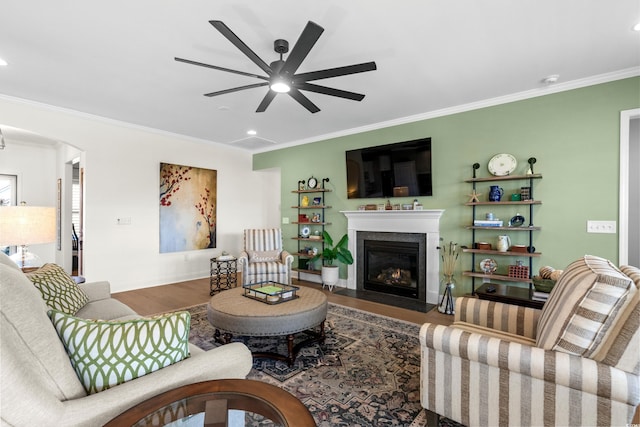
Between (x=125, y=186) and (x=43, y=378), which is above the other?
(x=125, y=186)

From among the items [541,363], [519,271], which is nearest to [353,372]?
[541,363]

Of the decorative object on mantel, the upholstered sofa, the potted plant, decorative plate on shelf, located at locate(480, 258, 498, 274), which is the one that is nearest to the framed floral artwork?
the potted plant

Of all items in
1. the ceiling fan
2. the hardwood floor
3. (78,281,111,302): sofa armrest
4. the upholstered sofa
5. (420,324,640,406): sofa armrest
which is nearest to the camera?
the upholstered sofa

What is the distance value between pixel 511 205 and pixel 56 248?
27.0 ft

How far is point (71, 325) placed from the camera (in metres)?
1.05

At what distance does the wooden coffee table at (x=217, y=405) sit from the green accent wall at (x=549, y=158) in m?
3.56

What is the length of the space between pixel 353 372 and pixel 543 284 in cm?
170

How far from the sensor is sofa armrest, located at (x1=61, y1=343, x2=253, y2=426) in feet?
3.00

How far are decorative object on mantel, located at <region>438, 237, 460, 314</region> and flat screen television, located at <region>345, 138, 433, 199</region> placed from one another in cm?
81

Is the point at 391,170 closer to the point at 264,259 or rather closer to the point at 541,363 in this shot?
the point at 264,259

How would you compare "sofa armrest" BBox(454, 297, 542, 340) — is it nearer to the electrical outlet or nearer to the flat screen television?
the electrical outlet

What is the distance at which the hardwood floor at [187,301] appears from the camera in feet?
11.7

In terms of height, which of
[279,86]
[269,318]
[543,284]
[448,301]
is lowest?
[448,301]

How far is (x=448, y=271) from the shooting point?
3.82 metres
